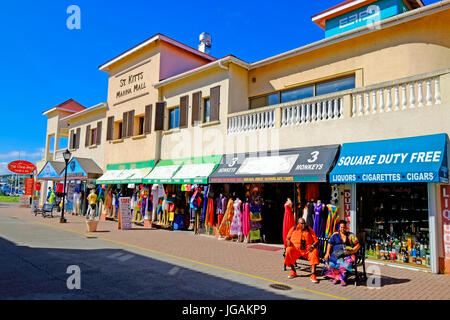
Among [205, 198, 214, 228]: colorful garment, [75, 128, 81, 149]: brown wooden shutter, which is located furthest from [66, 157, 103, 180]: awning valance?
[205, 198, 214, 228]: colorful garment

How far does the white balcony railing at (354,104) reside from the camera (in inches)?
348

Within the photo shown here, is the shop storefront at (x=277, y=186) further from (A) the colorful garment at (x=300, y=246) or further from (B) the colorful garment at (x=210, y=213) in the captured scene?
(A) the colorful garment at (x=300, y=246)

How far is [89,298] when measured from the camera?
5.61 meters

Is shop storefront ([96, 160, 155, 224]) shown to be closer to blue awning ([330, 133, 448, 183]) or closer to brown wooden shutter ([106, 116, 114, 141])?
brown wooden shutter ([106, 116, 114, 141])

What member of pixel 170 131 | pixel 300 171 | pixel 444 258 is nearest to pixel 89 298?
pixel 300 171

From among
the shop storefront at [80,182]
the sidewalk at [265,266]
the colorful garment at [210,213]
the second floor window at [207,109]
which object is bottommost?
the sidewalk at [265,266]

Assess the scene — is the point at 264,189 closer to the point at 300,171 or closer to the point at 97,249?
the point at 300,171

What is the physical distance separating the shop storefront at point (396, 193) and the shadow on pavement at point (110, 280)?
3.63 metres

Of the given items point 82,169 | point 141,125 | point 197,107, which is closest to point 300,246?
point 197,107

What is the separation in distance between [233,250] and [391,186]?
5279mm

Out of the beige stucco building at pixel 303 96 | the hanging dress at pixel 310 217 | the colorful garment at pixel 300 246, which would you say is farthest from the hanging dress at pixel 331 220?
the colorful garment at pixel 300 246

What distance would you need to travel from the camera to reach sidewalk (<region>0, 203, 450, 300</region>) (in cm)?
657

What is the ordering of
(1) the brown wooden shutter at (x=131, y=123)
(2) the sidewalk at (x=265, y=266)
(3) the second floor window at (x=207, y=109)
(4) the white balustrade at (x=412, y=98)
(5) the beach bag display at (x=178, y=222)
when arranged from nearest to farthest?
(2) the sidewalk at (x=265, y=266) < (4) the white balustrade at (x=412, y=98) < (3) the second floor window at (x=207, y=109) < (5) the beach bag display at (x=178, y=222) < (1) the brown wooden shutter at (x=131, y=123)

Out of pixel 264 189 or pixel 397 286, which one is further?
pixel 264 189
